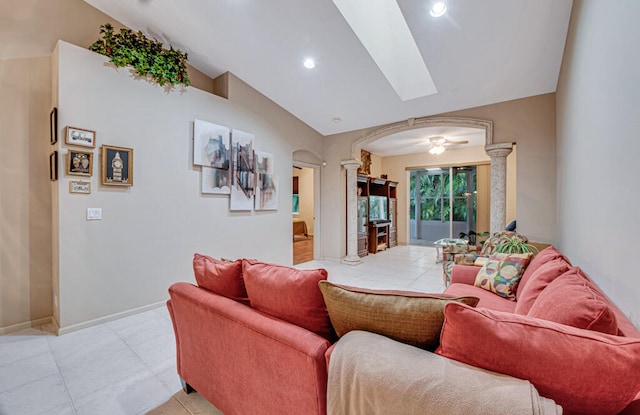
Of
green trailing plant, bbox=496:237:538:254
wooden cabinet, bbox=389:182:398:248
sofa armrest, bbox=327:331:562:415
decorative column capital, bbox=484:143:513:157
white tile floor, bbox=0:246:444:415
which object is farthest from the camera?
wooden cabinet, bbox=389:182:398:248

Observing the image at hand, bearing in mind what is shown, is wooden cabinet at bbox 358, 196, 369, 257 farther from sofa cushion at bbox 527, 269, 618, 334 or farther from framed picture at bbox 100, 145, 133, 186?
sofa cushion at bbox 527, 269, 618, 334

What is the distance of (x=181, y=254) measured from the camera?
3559mm

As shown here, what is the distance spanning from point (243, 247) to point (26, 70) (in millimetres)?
3148

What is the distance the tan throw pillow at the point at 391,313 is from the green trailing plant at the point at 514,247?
289 cm

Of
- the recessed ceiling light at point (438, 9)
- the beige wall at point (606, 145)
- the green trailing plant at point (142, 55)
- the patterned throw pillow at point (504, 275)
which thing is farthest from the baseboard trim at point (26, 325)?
the recessed ceiling light at point (438, 9)

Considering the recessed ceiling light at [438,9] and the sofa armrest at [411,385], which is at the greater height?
the recessed ceiling light at [438,9]

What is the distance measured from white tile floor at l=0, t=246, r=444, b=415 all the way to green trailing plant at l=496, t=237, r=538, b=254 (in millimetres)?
3642

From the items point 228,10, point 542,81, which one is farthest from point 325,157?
point 542,81

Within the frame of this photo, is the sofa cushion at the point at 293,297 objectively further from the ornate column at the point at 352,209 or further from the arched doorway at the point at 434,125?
the ornate column at the point at 352,209

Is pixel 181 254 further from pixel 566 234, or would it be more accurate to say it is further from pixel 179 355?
pixel 566 234

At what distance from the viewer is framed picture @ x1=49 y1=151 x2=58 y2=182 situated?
2.63 meters

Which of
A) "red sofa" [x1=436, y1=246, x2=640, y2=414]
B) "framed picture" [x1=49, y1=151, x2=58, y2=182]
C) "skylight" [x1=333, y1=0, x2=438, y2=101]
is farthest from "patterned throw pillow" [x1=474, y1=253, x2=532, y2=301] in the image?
"framed picture" [x1=49, y1=151, x2=58, y2=182]

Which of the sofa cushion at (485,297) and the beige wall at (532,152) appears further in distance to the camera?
the beige wall at (532,152)

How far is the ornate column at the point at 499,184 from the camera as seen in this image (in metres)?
4.09
